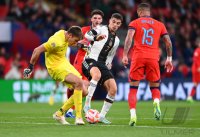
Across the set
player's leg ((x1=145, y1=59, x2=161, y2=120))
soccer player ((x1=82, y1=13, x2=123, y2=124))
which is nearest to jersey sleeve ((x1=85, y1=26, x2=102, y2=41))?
soccer player ((x1=82, y1=13, x2=123, y2=124))

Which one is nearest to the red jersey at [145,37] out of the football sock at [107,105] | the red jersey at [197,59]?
the football sock at [107,105]

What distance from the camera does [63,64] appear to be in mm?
13547

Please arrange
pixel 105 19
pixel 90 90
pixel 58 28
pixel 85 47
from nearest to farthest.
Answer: pixel 90 90 → pixel 85 47 → pixel 58 28 → pixel 105 19

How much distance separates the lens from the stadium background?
89.1 ft

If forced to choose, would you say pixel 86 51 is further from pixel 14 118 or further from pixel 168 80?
pixel 168 80

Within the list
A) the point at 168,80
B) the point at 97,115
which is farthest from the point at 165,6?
the point at 97,115

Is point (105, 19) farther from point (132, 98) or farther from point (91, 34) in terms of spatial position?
point (132, 98)

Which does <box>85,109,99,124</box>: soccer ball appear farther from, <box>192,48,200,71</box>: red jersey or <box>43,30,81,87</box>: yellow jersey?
<box>192,48,200,71</box>: red jersey

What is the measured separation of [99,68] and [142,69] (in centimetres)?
119

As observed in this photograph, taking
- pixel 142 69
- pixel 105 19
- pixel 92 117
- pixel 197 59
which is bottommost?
pixel 92 117

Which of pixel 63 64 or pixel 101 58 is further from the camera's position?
pixel 101 58

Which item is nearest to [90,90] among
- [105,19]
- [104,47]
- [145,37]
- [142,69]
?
[104,47]

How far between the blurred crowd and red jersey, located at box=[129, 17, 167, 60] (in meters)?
13.9

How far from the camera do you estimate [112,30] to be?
14.8 metres
